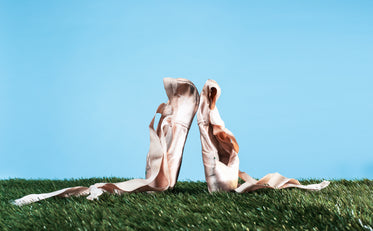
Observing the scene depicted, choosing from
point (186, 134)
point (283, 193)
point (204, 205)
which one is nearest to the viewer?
point (204, 205)

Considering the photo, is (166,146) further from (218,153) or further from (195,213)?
(195,213)

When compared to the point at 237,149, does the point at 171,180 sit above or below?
below

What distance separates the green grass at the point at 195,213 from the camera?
38.8 inches

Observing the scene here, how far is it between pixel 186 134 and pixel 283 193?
0.51 meters

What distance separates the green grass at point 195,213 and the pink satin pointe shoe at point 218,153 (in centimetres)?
9

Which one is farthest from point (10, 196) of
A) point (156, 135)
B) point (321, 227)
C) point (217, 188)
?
point (321, 227)

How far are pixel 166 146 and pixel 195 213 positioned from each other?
53cm

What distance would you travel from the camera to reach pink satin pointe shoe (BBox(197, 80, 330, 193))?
1.51 metres

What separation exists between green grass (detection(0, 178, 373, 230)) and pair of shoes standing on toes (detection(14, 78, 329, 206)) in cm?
7

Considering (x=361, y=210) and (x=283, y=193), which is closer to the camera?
(x=361, y=210)

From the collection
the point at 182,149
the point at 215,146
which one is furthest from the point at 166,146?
the point at 215,146

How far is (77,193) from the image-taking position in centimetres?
155

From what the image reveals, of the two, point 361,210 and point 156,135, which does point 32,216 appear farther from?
point 361,210

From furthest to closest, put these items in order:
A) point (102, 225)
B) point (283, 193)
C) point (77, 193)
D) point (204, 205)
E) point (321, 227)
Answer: point (77, 193)
point (283, 193)
point (204, 205)
point (102, 225)
point (321, 227)
